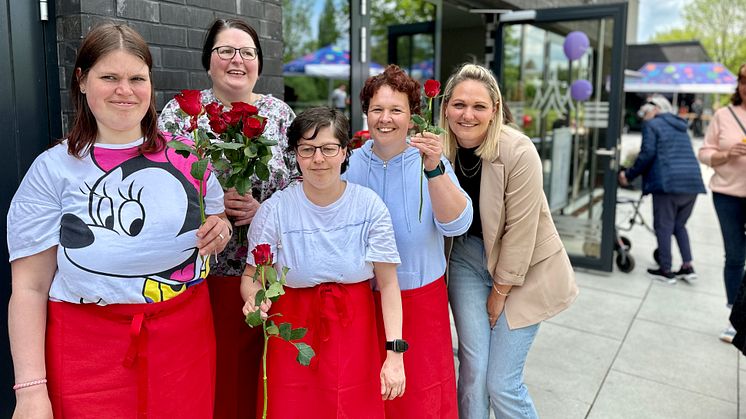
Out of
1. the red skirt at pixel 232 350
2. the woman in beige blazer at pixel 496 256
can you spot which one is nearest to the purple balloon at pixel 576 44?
the woman in beige blazer at pixel 496 256

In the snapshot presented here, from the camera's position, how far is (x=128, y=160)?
1.64 meters

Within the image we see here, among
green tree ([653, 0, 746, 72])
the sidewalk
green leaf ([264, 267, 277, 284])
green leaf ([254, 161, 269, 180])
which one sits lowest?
the sidewalk

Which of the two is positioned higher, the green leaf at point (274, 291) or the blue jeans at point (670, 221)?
the green leaf at point (274, 291)

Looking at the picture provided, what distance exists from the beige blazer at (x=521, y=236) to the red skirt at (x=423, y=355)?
31 centimetres

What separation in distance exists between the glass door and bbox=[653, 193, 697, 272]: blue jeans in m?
0.50

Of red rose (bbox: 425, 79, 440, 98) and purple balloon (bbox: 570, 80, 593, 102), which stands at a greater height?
purple balloon (bbox: 570, 80, 593, 102)

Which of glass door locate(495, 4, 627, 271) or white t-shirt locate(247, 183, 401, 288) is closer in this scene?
white t-shirt locate(247, 183, 401, 288)

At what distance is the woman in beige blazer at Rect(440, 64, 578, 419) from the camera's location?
89.0 inches

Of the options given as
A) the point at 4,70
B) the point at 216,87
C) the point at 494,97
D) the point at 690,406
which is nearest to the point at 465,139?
the point at 494,97

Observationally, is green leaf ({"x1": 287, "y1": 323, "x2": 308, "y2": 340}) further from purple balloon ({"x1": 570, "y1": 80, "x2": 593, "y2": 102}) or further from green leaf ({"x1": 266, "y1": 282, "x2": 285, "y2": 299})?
purple balloon ({"x1": 570, "y1": 80, "x2": 593, "y2": 102})

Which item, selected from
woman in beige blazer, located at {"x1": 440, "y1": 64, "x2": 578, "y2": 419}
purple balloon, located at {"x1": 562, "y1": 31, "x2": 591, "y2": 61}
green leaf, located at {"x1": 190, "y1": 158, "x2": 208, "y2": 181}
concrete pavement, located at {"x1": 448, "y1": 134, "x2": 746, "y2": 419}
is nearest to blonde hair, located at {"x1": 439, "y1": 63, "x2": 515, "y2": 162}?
woman in beige blazer, located at {"x1": 440, "y1": 64, "x2": 578, "y2": 419}

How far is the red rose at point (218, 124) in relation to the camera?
1.69 meters

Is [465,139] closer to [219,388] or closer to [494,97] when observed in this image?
[494,97]

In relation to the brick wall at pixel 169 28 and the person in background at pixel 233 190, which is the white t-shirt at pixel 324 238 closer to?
the person in background at pixel 233 190
